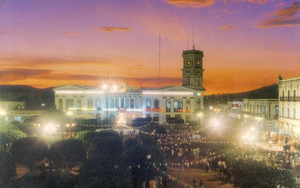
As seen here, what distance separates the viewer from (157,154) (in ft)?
82.5

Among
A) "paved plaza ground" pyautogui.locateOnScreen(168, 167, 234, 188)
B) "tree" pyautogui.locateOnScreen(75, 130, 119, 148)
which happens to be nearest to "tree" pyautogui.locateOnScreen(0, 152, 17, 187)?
"tree" pyautogui.locateOnScreen(75, 130, 119, 148)

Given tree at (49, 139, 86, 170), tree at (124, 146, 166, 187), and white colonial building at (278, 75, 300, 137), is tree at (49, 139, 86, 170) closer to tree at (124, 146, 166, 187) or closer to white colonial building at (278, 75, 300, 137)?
tree at (124, 146, 166, 187)

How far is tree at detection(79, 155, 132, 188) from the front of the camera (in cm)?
2086

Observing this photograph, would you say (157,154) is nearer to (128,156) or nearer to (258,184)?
→ (128,156)

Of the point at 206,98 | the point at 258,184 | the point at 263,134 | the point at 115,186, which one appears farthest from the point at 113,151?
the point at 206,98

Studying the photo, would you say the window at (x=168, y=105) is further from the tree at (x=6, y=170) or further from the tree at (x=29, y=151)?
the tree at (x=6, y=170)

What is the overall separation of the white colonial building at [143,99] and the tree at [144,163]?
5131 centimetres

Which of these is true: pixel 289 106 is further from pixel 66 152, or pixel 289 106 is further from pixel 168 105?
pixel 168 105

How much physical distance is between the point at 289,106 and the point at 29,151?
104 ft

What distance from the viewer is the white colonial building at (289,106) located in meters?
41.8

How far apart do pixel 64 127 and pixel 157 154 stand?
93.4 ft

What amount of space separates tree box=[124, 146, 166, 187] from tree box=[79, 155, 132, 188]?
2210mm

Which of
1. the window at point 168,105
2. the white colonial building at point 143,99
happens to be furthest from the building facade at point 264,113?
the window at point 168,105

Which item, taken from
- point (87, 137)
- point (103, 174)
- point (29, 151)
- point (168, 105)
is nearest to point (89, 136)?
point (87, 137)
